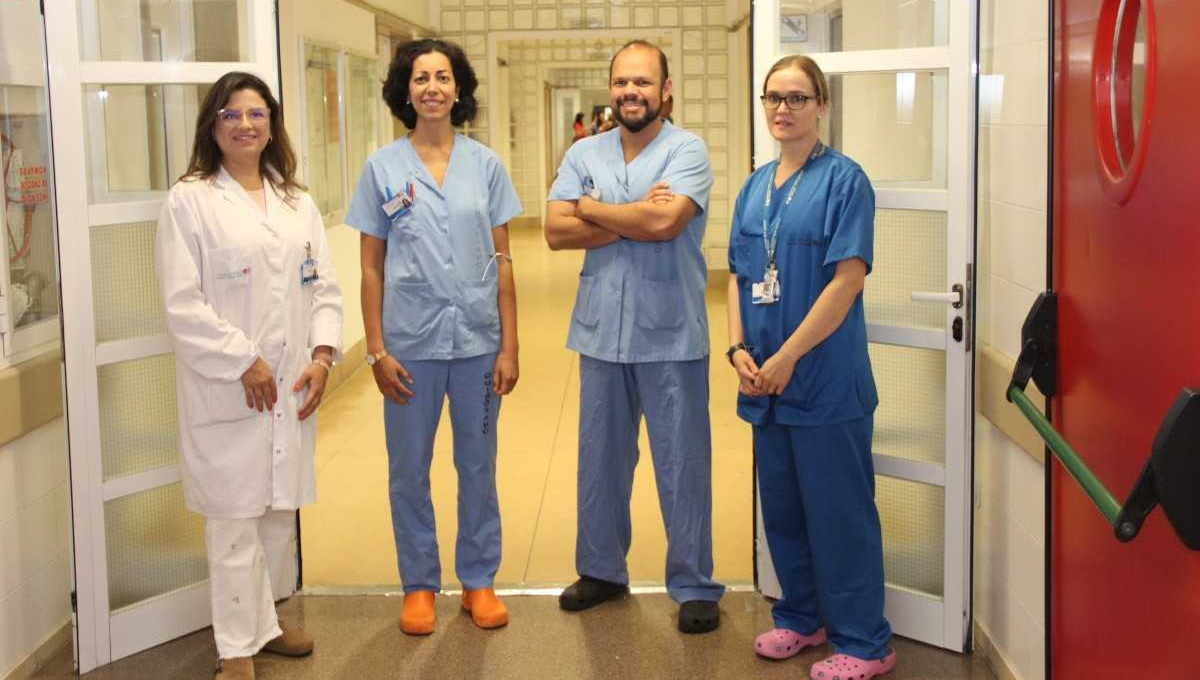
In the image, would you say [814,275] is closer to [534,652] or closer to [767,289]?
[767,289]

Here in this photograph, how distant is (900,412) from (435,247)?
1286 millimetres

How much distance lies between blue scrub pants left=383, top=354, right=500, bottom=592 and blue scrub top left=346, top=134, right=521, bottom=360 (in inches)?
3.1

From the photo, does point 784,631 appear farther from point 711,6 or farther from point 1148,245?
point 711,6

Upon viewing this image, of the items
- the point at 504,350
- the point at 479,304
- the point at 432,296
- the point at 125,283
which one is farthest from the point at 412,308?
the point at 125,283

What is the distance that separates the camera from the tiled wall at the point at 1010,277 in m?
2.81

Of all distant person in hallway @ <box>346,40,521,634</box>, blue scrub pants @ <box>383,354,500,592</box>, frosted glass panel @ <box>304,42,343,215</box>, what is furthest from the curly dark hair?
frosted glass panel @ <box>304,42,343,215</box>

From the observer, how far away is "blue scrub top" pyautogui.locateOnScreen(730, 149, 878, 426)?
2971 millimetres

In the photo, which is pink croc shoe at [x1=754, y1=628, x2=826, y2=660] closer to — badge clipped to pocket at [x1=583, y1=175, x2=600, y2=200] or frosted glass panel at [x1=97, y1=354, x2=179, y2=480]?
badge clipped to pocket at [x1=583, y1=175, x2=600, y2=200]

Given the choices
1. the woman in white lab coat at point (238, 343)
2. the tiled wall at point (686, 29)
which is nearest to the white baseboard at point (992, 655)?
the woman in white lab coat at point (238, 343)

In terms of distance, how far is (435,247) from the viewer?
11.0ft

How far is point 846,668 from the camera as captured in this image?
3.13 meters

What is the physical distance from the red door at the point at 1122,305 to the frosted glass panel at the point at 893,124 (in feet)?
4.42

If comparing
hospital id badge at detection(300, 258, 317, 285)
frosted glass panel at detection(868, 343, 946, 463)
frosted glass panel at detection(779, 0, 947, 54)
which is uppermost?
frosted glass panel at detection(779, 0, 947, 54)

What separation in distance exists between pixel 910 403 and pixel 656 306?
711 millimetres
